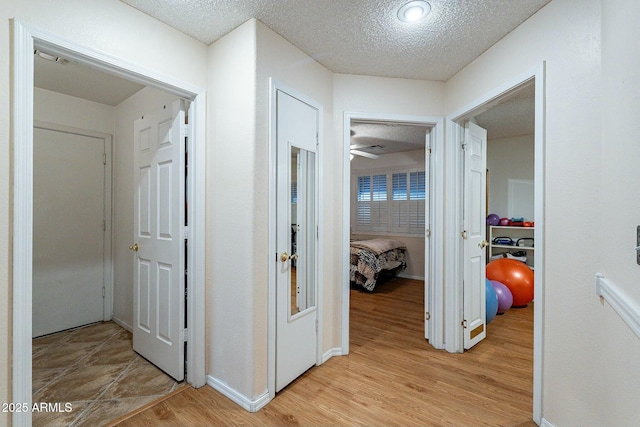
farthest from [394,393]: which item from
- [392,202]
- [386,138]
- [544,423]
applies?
[392,202]

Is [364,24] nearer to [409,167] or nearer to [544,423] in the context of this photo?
[544,423]

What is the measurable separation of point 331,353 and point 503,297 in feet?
7.71

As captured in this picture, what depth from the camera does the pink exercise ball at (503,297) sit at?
3580 mm

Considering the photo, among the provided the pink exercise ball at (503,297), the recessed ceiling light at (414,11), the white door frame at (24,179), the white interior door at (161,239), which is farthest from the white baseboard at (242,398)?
the pink exercise ball at (503,297)

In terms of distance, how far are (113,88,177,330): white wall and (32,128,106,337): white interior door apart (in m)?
0.16

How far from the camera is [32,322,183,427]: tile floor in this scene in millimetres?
1879

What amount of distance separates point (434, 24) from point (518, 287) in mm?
3431

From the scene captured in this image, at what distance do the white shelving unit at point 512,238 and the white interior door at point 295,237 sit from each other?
12.7 ft

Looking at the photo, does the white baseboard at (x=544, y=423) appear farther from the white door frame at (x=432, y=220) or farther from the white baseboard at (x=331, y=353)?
the white baseboard at (x=331, y=353)

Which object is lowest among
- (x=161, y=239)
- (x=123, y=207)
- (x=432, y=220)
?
(x=161, y=239)

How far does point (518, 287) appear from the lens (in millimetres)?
3832

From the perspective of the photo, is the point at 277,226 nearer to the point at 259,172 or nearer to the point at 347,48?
the point at 259,172

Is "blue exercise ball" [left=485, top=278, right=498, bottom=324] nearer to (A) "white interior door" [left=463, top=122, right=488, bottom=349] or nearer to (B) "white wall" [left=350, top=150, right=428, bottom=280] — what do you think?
Answer: (A) "white interior door" [left=463, top=122, right=488, bottom=349]

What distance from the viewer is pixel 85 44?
1560 millimetres
